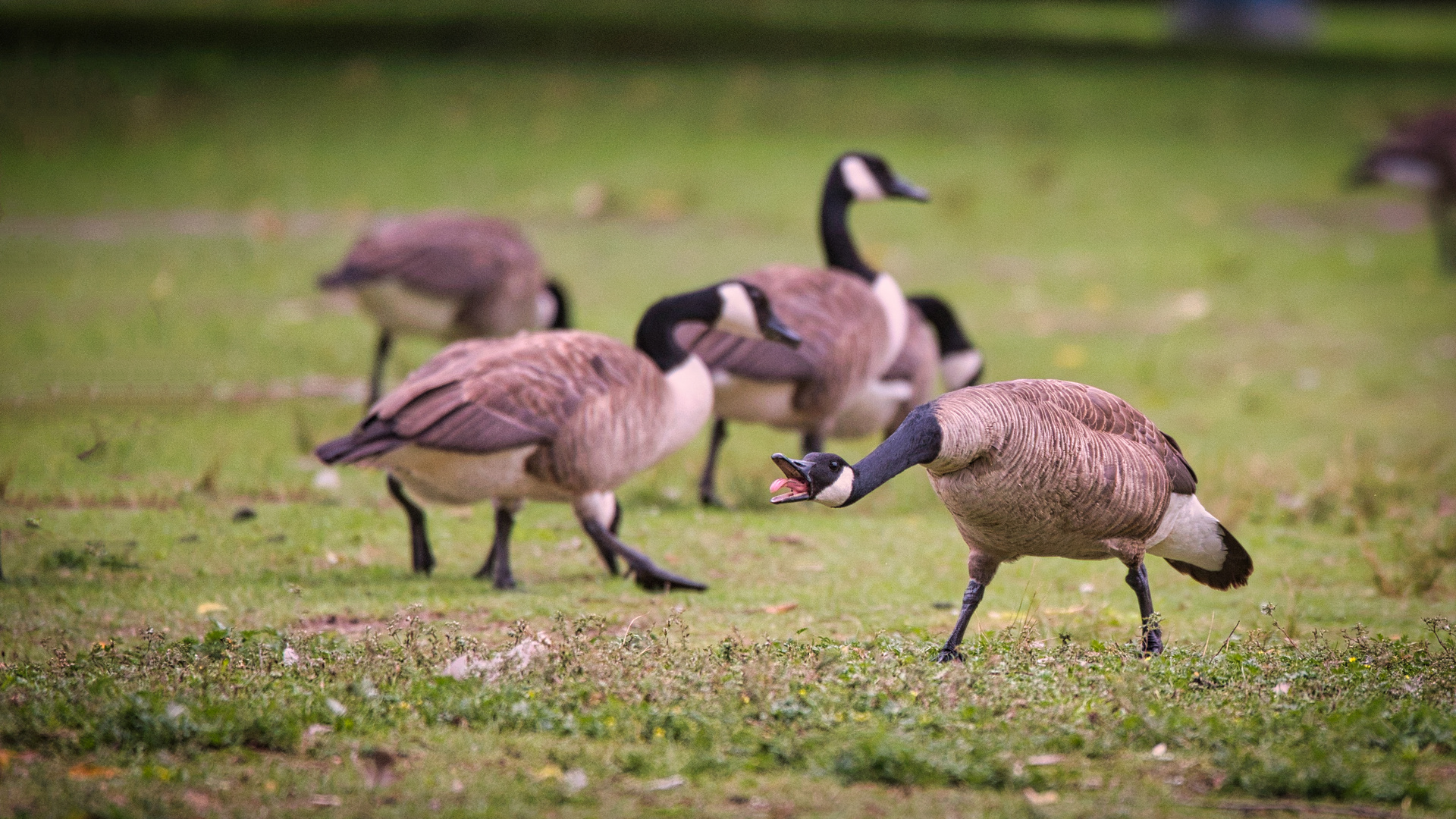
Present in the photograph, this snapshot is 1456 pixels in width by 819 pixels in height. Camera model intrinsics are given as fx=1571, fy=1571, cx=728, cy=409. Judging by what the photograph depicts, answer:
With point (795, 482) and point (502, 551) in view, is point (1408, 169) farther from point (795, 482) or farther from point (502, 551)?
point (795, 482)

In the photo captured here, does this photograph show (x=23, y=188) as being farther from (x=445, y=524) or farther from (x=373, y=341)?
(x=445, y=524)

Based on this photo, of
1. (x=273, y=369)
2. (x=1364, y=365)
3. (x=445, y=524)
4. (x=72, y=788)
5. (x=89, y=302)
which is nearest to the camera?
(x=72, y=788)

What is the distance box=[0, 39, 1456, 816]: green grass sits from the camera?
4.54 m

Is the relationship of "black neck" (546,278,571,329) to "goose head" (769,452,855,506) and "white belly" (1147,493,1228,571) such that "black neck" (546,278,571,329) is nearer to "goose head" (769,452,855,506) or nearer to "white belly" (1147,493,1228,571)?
"white belly" (1147,493,1228,571)

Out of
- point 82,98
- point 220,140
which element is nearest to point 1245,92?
point 220,140

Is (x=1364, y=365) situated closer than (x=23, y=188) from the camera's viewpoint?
Yes

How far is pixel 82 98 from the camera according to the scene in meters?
20.7

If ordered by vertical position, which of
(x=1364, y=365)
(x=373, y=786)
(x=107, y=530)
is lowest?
(x=1364, y=365)

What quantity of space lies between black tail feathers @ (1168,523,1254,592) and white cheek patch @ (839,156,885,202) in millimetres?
4491

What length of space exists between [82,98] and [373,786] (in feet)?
61.6

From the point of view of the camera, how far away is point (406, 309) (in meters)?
10.9

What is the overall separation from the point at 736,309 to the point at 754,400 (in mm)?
851

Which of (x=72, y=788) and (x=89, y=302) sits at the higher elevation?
(x=72, y=788)

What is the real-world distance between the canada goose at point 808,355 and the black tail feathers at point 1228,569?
8.94 ft
